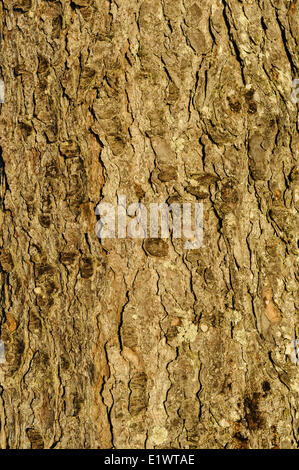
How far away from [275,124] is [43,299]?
38.3 inches

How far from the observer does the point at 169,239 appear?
1689 mm

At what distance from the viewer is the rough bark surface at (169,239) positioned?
5.53ft

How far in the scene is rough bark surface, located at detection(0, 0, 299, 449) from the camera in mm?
1687

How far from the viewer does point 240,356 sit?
1.71 m
